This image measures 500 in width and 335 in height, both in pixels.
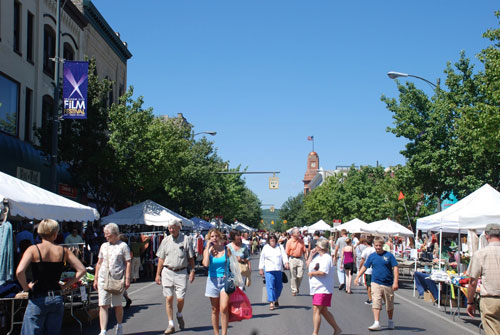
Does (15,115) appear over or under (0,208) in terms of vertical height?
over

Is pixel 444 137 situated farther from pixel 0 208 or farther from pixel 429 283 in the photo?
pixel 0 208

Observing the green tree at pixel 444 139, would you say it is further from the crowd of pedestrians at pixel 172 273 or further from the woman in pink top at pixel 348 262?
the crowd of pedestrians at pixel 172 273

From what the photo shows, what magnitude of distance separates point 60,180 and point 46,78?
4.72m

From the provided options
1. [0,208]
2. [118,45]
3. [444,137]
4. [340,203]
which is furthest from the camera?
[340,203]

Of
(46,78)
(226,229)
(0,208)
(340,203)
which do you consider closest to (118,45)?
(46,78)

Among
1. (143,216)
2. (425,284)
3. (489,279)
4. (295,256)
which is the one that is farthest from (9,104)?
(489,279)

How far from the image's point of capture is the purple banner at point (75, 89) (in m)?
19.0

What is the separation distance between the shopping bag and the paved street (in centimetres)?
65

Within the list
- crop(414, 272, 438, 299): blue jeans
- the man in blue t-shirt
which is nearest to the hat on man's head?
the man in blue t-shirt

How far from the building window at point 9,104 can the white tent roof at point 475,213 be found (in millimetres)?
15895

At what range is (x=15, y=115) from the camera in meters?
23.0

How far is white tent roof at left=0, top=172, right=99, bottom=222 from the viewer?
431 inches

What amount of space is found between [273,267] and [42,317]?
7.83m

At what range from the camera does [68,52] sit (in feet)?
94.1
